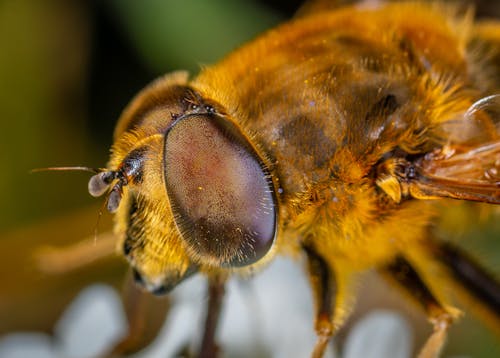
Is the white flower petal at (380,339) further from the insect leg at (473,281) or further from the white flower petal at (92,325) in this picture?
the white flower petal at (92,325)

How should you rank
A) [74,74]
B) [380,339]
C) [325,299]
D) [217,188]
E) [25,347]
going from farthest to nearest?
[74,74] → [25,347] → [380,339] → [325,299] → [217,188]

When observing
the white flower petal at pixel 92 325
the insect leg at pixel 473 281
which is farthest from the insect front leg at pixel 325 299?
the white flower petal at pixel 92 325

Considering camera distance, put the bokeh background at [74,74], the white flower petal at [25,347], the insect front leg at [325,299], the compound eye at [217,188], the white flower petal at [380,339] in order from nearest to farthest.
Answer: the compound eye at [217,188], the insect front leg at [325,299], the white flower petal at [380,339], the white flower petal at [25,347], the bokeh background at [74,74]

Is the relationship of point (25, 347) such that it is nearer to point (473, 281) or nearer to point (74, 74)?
point (473, 281)

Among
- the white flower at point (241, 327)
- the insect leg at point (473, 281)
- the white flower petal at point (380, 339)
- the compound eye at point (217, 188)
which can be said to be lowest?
the white flower at point (241, 327)

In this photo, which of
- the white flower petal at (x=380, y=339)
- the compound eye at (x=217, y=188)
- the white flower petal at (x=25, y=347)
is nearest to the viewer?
the compound eye at (x=217, y=188)

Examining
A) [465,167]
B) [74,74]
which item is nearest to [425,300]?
[465,167]

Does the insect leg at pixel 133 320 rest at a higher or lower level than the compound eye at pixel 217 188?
lower
